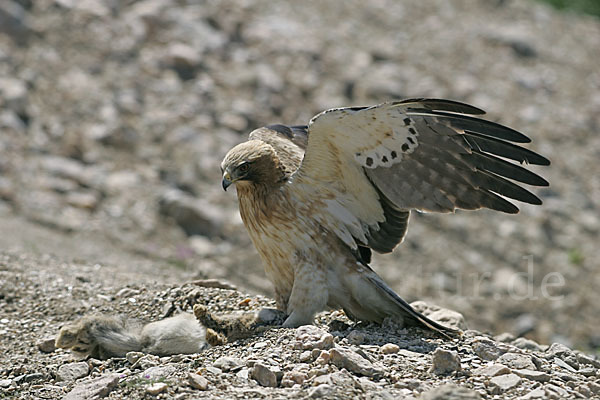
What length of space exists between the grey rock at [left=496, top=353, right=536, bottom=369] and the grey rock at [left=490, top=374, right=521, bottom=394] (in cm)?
27

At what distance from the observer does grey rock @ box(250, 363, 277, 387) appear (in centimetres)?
454

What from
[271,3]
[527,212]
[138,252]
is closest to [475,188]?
[138,252]

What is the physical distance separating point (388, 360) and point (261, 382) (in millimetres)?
846

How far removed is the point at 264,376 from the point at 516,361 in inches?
62.3

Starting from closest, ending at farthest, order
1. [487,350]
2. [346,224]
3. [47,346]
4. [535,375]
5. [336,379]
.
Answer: [336,379] < [535,375] < [487,350] < [47,346] < [346,224]

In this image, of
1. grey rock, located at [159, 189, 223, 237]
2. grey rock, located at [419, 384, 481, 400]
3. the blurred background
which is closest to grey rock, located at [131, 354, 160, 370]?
grey rock, located at [419, 384, 481, 400]

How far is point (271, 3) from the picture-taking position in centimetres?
1475

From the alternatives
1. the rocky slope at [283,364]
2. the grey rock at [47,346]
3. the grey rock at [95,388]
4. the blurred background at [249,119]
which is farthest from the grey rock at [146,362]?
the blurred background at [249,119]

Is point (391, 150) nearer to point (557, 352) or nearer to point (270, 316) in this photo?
point (270, 316)

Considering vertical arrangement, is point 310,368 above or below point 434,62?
below

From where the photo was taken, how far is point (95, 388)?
15.6 ft

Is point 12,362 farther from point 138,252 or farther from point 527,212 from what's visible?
point 527,212

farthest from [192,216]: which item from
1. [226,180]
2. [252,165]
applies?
[226,180]

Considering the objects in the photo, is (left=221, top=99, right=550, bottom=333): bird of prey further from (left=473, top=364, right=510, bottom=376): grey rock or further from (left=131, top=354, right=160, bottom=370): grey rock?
(left=131, top=354, right=160, bottom=370): grey rock
